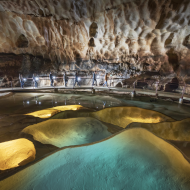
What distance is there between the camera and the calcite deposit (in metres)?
7.09

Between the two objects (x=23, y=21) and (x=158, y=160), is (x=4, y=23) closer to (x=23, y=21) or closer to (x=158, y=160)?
(x=23, y=21)

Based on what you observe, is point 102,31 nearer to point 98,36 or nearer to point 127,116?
point 98,36

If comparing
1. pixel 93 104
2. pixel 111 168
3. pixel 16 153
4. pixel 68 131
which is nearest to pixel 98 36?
pixel 93 104

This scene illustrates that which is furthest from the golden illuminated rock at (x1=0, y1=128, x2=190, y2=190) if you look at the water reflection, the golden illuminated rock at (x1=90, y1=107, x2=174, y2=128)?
the water reflection

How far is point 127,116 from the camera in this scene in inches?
167

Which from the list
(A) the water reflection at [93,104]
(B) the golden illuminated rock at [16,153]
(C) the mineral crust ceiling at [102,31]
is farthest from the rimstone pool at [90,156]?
(C) the mineral crust ceiling at [102,31]

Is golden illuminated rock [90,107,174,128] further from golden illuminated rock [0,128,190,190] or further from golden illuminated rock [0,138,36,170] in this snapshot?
golden illuminated rock [0,138,36,170]

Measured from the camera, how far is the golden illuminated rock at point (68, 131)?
2.84 m

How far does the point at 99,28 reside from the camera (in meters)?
8.67

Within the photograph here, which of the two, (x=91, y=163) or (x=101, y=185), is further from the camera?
(x=91, y=163)

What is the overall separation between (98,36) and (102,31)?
502 mm

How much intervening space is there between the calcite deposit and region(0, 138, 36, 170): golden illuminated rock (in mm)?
7556

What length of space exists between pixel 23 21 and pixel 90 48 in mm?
5025

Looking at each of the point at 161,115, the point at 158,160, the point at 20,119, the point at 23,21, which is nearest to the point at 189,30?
the point at 161,115
